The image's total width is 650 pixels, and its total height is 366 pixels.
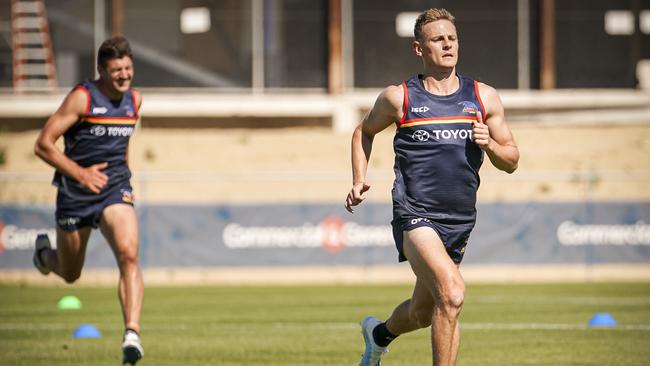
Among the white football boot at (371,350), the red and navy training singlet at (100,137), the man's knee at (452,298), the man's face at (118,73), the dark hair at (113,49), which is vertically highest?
the dark hair at (113,49)

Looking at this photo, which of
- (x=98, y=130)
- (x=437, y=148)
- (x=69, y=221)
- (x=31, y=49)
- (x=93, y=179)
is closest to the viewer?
(x=437, y=148)

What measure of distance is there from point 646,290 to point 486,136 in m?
13.1

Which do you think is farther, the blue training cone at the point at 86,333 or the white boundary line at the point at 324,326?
the white boundary line at the point at 324,326

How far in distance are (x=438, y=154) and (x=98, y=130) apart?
3342 millimetres

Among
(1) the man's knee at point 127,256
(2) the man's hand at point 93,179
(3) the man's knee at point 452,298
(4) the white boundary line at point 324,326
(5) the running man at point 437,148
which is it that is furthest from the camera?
(4) the white boundary line at point 324,326

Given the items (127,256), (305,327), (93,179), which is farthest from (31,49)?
(127,256)

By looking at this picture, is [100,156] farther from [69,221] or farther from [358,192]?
[358,192]

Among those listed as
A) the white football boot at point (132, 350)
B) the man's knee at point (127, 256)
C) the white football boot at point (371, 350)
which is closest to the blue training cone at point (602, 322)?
the white football boot at point (371, 350)

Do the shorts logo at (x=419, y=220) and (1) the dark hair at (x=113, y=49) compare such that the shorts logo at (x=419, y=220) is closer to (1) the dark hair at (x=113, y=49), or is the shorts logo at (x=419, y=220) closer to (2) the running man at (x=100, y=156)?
(2) the running man at (x=100, y=156)

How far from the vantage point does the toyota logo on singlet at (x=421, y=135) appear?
24.6 feet

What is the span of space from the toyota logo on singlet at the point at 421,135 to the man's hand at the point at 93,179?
3000mm

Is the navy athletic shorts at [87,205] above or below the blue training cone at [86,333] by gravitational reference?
above

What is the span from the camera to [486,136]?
7266 millimetres

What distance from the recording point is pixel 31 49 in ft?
99.9
